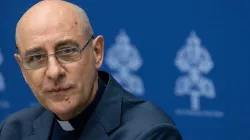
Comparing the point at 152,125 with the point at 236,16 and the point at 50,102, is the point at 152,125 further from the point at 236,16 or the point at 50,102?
the point at 236,16

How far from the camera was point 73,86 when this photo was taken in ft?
4.69

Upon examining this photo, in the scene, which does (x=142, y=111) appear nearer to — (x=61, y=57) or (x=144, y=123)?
(x=144, y=123)

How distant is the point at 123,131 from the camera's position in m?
1.48

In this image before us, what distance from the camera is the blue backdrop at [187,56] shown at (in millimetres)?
2250

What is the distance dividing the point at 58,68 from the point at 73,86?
0.07m

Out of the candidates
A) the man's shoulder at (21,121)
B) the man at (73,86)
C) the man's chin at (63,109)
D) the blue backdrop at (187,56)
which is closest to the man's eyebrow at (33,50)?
the man at (73,86)

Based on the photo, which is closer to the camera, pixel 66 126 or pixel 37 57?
pixel 37 57

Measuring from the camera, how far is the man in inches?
56.0

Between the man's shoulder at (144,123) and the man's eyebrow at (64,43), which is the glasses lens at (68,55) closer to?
the man's eyebrow at (64,43)

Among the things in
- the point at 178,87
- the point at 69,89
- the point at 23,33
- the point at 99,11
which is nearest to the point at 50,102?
the point at 69,89

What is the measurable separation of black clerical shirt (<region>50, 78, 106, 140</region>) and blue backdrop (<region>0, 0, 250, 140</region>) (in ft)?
2.77

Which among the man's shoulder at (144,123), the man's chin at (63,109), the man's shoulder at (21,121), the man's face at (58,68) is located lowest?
the man's shoulder at (21,121)

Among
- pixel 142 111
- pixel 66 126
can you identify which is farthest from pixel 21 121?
pixel 142 111

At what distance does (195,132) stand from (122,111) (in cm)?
92
